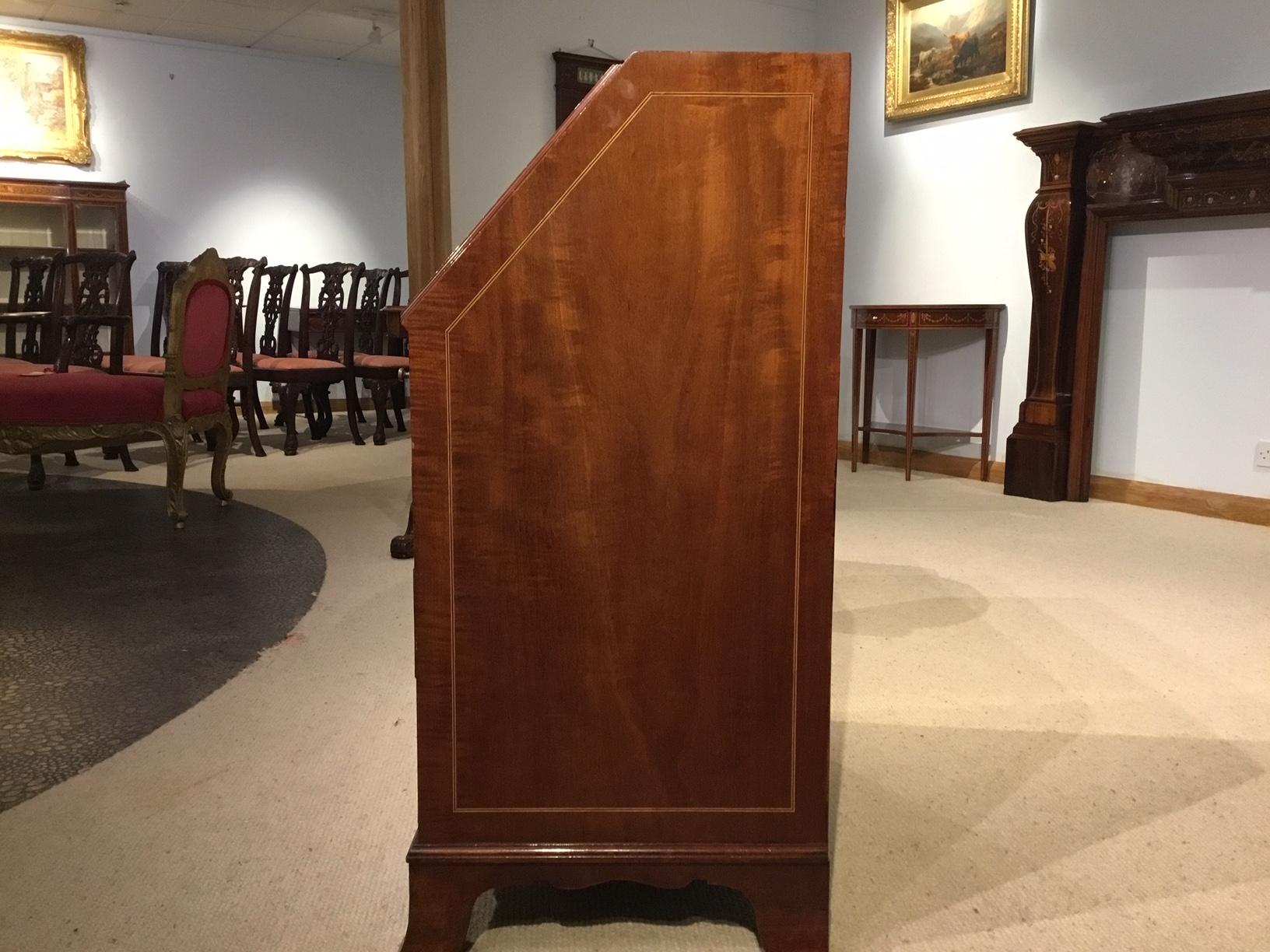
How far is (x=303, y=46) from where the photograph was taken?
25.2ft

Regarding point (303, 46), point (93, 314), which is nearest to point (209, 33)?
point (303, 46)

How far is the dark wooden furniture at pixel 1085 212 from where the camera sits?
12.1 feet

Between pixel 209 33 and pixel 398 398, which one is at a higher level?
pixel 209 33

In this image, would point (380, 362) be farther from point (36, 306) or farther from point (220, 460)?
point (220, 460)

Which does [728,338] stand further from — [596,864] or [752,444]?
[596,864]

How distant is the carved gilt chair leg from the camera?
13.4 feet

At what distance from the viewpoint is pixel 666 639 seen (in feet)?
3.64

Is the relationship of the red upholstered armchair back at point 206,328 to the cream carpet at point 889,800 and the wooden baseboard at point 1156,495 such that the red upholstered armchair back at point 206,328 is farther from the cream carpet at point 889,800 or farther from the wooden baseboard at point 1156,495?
the wooden baseboard at point 1156,495

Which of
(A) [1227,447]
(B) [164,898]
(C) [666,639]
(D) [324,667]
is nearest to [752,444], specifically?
(C) [666,639]

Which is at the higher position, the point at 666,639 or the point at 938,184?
the point at 938,184

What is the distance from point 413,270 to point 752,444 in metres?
2.74

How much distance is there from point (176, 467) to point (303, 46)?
5.31m

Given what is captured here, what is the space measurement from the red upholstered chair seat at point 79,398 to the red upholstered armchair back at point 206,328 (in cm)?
16

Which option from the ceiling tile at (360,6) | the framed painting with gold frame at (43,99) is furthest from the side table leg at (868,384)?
the framed painting with gold frame at (43,99)
